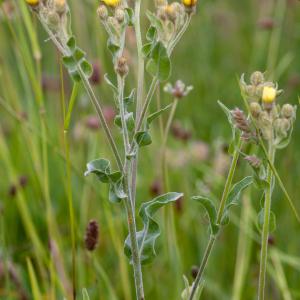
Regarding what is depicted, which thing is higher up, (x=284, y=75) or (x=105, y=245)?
(x=284, y=75)

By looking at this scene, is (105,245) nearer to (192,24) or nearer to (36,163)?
(36,163)

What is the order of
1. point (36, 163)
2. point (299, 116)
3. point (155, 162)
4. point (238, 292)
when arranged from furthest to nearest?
point (299, 116), point (155, 162), point (36, 163), point (238, 292)

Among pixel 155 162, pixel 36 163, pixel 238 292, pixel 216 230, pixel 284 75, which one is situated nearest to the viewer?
pixel 216 230

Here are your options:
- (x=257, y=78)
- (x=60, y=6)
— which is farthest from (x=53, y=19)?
(x=257, y=78)

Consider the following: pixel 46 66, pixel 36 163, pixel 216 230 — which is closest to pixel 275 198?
pixel 36 163

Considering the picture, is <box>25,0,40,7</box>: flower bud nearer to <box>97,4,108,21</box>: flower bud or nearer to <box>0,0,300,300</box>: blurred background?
<box>97,4,108,21</box>: flower bud

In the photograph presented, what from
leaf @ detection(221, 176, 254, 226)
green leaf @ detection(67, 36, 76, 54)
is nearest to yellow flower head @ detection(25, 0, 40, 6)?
green leaf @ detection(67, 36, 76, 54)

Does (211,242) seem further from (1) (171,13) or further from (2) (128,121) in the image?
(1) (171,13)
